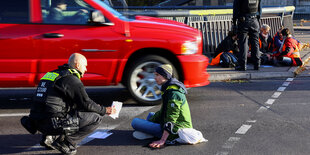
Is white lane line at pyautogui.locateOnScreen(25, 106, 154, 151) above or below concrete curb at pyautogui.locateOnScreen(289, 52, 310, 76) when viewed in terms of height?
below

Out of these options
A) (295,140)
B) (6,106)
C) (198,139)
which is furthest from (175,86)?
(6,106)

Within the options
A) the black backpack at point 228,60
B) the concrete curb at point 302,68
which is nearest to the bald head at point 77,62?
the black backpack at point 228,60

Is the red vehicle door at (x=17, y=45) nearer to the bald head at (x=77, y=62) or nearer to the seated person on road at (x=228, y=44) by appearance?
the bald head at (x=77, y=62)

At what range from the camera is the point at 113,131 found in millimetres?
5809

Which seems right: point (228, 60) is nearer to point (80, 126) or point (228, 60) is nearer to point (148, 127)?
point (148, 127)

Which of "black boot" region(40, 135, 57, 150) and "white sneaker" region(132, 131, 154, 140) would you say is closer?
"black boot" region(40, 135, 57, 150)

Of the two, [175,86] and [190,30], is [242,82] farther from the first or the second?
[175,86]

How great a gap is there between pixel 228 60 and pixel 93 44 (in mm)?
4914

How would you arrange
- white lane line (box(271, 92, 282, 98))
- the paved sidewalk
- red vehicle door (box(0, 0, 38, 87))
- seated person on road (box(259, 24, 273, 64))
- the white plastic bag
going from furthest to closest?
seated person on road (box(259, 24, 273, 64))
the paved sidewalk
white lane line (box(271, 92, 282, 98))
red vehicle door (box(0, 0, 38, 87))
the white plastic bag

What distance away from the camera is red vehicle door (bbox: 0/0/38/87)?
21.8ft

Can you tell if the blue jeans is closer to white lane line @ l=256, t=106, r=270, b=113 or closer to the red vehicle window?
white lane line @ l=256, t=106, r=270, b=113

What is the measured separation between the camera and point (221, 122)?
6172mm

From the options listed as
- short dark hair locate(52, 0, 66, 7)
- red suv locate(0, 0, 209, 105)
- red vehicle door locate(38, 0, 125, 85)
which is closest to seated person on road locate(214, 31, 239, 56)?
red suv locate(0, 0, 209, 105)

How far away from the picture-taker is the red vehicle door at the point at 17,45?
262 inches
